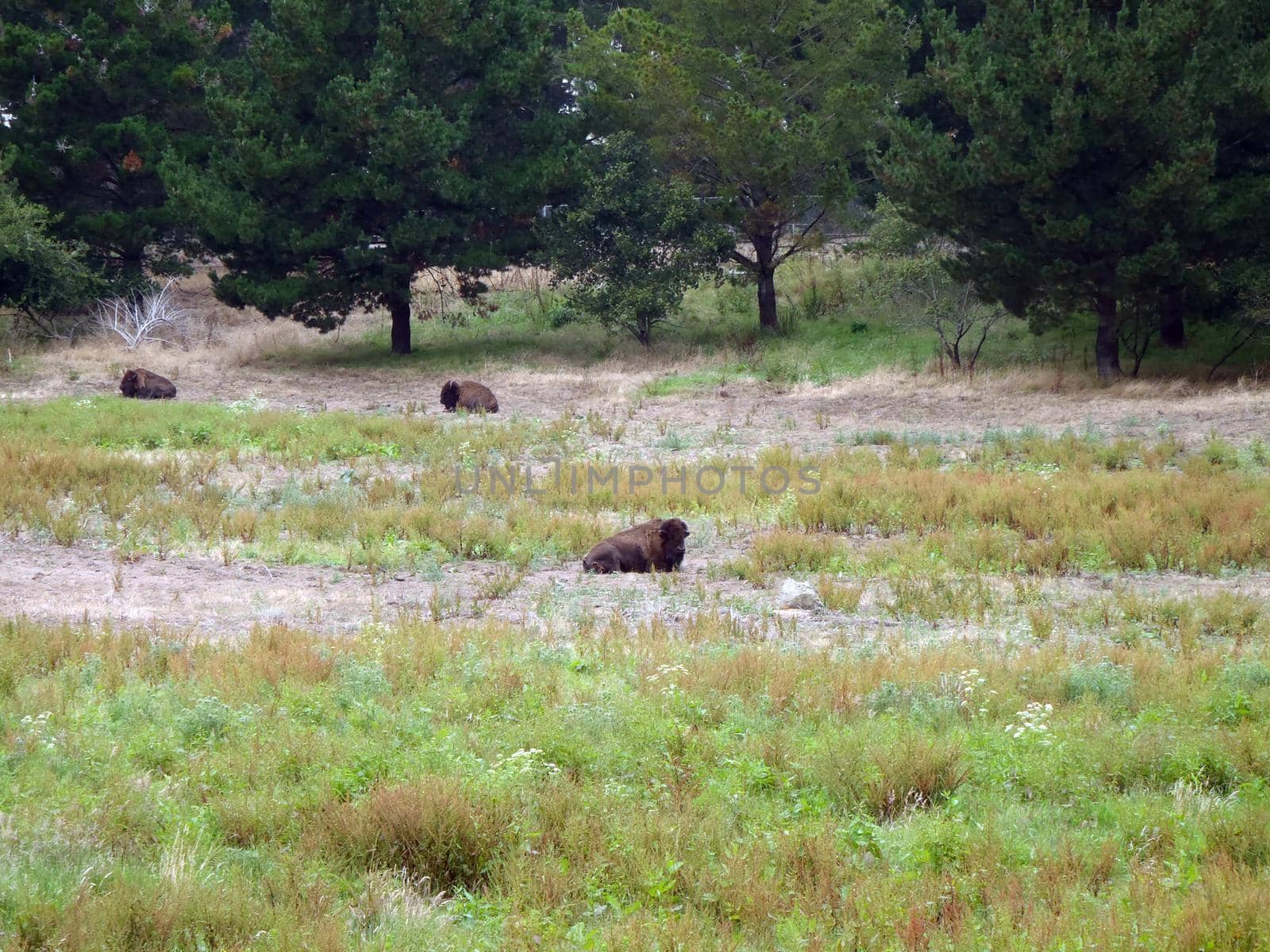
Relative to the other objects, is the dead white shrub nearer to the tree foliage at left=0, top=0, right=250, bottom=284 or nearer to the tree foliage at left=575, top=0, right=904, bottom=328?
the tree foliage at left=0, top=0, right=250, bottom=284

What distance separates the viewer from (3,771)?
242 inches

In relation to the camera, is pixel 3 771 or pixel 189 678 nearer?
pixel 3 771

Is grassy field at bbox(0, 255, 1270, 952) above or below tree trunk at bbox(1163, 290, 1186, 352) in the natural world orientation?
below

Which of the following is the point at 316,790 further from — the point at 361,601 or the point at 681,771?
the point at 361,601

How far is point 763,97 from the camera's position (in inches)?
1307

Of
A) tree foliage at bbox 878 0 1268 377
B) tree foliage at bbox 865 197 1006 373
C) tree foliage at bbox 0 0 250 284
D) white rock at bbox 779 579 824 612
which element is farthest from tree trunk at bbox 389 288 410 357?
white rock at bbox 779 579 824 612

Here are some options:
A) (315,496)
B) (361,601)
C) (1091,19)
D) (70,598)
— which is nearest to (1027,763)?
(361,601)

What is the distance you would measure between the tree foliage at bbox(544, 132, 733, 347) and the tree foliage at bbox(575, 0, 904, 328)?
0.82 metres

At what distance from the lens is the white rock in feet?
37.0

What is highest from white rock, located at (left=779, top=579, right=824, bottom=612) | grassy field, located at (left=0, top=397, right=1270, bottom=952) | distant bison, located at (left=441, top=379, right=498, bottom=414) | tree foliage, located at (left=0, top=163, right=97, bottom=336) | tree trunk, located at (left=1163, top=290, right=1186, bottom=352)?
tree foliage, located at (left=0, top=163, right=97, bottom=336)

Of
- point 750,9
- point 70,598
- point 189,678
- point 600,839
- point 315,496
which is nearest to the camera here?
point 600,839

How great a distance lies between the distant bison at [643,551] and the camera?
13.1m

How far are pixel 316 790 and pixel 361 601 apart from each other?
18.4ft

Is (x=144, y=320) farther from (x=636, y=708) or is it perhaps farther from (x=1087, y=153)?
(x=636, y=708)
